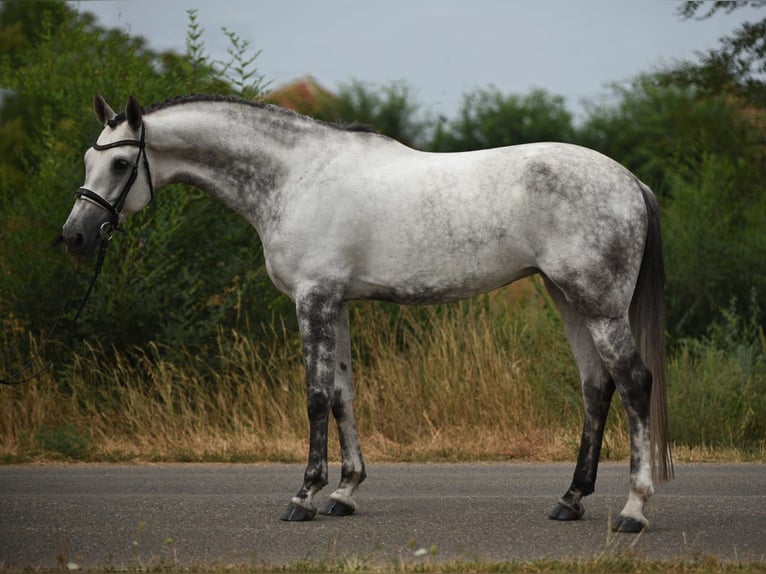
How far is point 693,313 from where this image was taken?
15.4 meters

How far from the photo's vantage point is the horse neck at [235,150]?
7.08m

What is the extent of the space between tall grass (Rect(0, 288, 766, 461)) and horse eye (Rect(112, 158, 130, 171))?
11.6 ft

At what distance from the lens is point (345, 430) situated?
278 inches

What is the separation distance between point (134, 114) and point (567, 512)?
142 inches

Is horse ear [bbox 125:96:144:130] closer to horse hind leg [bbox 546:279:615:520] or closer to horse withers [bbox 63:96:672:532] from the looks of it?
horse withers [bbox 63:96:672:532]

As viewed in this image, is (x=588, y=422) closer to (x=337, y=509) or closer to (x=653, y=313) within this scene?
(x=653, y=313)

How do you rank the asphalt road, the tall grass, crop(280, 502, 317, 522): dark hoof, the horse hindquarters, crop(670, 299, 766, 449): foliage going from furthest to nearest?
crop(670, 299, 766, 449): foliage → the tall grass → crop(280, 502, 317, 522): dark hoof → the horse hindquarters → the asphalt road

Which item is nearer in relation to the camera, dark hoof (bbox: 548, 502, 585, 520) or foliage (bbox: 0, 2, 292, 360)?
dark hoof (bbox: 548, 502, 585, 520)

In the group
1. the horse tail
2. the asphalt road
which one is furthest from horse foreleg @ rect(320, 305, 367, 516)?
the horse tail

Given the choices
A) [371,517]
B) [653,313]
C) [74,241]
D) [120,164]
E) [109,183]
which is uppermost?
[120,164]

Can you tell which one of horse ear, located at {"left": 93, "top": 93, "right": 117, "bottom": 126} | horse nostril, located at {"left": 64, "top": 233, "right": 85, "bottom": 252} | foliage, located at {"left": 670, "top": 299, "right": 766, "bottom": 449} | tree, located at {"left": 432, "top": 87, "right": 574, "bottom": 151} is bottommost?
foliage, located at {"left": 670, "top": 299, "right": 766, "bottom": 449}

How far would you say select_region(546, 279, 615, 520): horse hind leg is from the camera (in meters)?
6.72

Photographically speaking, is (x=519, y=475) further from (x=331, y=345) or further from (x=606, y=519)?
(x=331, y=345)

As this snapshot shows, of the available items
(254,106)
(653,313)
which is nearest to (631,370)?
(653,313)
